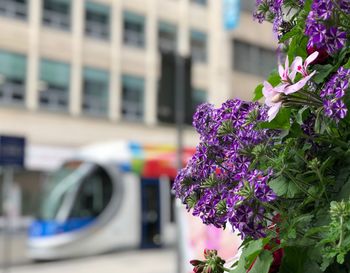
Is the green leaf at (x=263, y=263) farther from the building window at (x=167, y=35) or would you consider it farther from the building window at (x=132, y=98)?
the building window at (x=167, y=35)

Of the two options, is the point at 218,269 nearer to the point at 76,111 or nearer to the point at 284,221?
the point at 284,221

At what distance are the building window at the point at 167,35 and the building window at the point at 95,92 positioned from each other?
4.09 metres

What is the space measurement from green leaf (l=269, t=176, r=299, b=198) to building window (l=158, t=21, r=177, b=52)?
30723 millimetres

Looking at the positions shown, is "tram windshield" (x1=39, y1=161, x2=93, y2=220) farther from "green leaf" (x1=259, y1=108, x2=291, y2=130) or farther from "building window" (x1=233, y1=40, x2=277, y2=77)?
"building window" (x1=233, y1=40, x2=277, y2=77)

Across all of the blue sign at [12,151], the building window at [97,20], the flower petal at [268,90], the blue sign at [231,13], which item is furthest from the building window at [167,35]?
the flower petal at [268,90]

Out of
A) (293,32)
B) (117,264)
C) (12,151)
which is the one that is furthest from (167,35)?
(293,32)

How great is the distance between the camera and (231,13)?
1222 inches

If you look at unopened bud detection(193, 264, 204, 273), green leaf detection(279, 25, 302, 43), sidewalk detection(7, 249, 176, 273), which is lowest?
sidewalk detection(7, 249, 176, 273)

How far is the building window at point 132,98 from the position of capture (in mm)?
29938

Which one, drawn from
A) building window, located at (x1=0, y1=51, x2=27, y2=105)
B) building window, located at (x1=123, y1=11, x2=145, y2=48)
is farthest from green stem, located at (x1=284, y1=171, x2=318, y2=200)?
building window, located at (x1=123, y1=11, x2=145, y2=48)

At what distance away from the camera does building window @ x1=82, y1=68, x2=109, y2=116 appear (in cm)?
2873

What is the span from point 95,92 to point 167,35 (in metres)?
5.71

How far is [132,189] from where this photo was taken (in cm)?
1680

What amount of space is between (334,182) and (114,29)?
29412 mm
